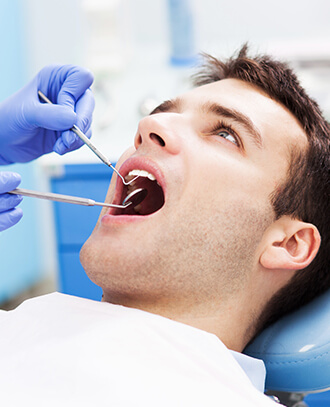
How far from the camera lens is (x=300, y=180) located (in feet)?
3.65

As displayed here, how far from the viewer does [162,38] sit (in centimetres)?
252

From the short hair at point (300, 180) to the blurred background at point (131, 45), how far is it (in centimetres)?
93

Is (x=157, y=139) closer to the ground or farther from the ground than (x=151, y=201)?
farther from the ground

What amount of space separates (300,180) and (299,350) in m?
0.38

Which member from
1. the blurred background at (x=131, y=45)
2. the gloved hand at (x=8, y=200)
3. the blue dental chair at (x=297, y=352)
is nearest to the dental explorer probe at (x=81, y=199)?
the gloved hand at (x=8, y=200)

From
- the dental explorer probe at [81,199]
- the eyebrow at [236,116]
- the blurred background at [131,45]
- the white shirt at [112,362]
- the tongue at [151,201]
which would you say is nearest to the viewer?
the white shirt at [112,362]

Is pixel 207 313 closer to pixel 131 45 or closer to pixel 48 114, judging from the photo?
pixel 48 114

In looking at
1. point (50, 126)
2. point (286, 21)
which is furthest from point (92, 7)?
→ point (50, 126)

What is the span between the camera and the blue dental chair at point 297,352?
1.06 m

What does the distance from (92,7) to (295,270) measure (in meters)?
1.83

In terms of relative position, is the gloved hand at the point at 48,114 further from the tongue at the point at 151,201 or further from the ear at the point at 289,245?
the ear at the point at 289,245

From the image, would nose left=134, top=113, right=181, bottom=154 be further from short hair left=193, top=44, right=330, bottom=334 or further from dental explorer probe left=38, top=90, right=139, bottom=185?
short hair left=193, top=44, right=330, bottom=334

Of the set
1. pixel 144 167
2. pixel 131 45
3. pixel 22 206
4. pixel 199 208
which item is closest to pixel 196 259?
pixel 199 208

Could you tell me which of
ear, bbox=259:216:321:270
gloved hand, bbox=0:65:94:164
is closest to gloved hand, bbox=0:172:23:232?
gloved hand, bbox=0:65:94:164
